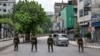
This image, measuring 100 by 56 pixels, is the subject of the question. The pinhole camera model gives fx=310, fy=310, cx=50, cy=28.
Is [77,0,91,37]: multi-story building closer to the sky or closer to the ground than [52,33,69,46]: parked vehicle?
closer to the sky

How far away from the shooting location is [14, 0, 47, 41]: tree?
2559 inches

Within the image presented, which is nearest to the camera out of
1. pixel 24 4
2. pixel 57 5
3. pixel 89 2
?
pixel 89 2

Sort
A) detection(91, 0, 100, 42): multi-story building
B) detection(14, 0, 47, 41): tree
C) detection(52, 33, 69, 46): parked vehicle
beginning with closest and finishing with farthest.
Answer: detection(52, 33, 69, 46): parked vehicle
detection(91, 0, 100, 42): multi-story building
detection(14, 0, 47, 41): tree

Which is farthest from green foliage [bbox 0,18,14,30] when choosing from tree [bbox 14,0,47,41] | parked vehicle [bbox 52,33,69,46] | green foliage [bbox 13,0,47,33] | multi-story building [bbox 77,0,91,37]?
parked vehicle [bbox 52,33,69,46]

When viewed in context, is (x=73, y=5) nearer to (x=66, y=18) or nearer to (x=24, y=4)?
(x=66, y=18)

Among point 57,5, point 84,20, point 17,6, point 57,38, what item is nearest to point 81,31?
point 84,20

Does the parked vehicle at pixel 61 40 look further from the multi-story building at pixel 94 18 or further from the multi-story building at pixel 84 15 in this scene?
the multi-story building at pixel 84 15

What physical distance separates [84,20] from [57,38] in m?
17.3

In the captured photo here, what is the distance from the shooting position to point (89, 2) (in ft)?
195

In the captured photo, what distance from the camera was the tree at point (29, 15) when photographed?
213 feet

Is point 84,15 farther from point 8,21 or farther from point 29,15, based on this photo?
point 8,21

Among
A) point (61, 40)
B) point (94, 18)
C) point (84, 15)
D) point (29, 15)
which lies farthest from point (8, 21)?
point (61, 40)

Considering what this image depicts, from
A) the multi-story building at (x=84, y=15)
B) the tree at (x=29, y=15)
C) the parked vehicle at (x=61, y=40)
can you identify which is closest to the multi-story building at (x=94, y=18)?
the multi-story building at (x=84, y=15)

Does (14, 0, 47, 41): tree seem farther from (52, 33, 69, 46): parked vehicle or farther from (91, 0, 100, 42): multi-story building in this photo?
(52, 33, 69, 46): parked vehicle
